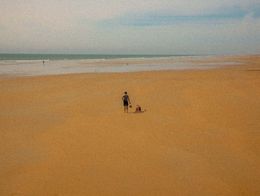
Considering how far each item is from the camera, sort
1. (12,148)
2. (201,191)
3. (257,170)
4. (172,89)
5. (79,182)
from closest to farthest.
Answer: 1. (201,191)
2. (79,182)
3. (257,170)
4. (12,148)
5. (172,89)

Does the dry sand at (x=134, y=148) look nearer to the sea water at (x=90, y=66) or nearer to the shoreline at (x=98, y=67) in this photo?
the shoreline at (x=98, y=67)

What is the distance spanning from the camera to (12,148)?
33.1 ft

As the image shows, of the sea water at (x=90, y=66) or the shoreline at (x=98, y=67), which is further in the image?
the sea water at (x=90, y=66)

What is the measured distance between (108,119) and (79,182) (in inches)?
254

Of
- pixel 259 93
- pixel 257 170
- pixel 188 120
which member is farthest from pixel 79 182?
pixel 259 93

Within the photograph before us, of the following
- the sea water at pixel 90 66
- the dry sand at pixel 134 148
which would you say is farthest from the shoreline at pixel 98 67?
the dry sand at pixel 134 148

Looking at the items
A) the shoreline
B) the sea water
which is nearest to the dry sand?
the shoreline

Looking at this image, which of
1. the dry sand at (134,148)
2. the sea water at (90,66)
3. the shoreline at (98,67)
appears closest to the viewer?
the dry sand at (134,148)

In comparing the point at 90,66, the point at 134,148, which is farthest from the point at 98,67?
the point at 134,148

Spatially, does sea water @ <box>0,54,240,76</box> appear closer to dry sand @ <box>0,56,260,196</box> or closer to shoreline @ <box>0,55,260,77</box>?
shoreline @ <box>0,55,260,77</box>

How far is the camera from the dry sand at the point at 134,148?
7316 millimetres

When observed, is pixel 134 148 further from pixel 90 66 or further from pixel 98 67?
pixel 90 66

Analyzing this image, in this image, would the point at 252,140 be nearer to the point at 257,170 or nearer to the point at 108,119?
the point at 257,170

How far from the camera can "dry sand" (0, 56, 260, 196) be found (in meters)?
7.32
